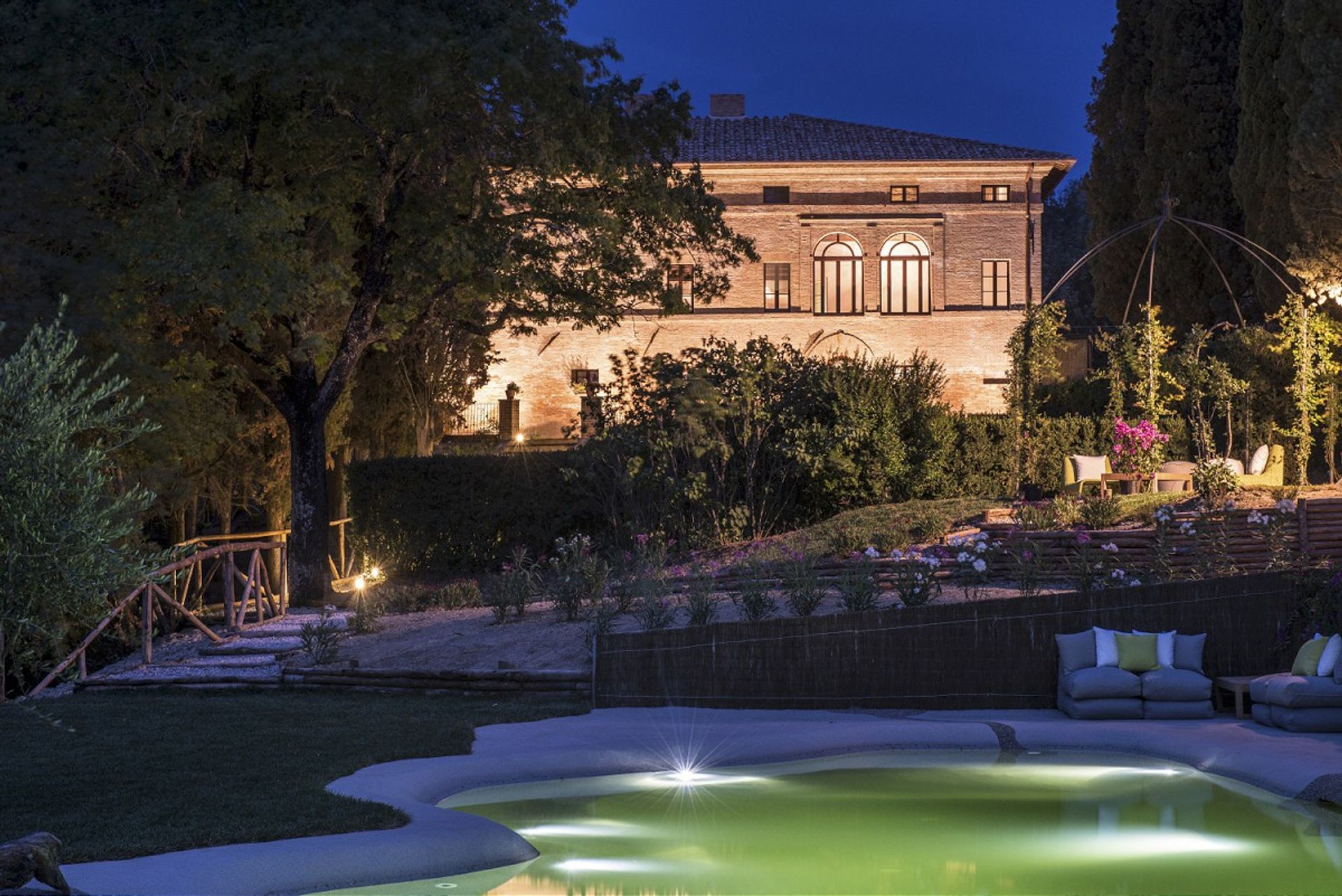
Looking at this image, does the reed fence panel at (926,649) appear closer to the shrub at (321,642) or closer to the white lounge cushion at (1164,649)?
the white lounge cushion at (1164,649)

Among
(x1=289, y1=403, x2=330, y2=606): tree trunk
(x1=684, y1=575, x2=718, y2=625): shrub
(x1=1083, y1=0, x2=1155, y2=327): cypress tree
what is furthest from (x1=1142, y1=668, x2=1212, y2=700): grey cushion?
(x1=1083, y1=0, x2=1155, y2=327): cypress tree

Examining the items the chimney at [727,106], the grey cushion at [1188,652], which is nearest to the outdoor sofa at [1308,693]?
the grey cushion at [1188,652]

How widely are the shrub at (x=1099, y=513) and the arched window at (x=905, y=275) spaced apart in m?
23.1

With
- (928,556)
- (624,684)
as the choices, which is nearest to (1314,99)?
(928,556)

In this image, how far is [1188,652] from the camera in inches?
492

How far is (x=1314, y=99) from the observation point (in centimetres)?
2550

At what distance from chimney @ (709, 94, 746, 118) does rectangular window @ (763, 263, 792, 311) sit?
19.1ft

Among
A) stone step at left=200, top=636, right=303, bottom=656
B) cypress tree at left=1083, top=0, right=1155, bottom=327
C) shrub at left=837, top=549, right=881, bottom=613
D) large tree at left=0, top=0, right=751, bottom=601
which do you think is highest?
cypress tree at left=1083, top=0, right=1155, bottom=327

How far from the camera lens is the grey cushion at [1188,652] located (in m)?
12.5

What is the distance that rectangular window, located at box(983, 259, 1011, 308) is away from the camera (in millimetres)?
41219

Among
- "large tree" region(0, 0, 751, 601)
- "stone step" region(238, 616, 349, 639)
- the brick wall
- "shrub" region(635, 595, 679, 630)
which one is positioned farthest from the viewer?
the brick wall

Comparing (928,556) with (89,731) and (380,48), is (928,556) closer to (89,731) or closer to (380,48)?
(89,731)

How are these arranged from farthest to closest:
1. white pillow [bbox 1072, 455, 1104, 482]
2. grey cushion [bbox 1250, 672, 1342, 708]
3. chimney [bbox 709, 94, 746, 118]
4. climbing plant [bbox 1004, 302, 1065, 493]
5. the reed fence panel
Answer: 1. chimney [bbox 709, 94, 746, 118]
2. climbing plant [bbox 1004, 302, 1065, 493]
3. white pillow [bbox 1072, 455, 1104, 482]
4. the reed fence panel
5. grey cushion [bbox 1250, 672, 1342, 708]

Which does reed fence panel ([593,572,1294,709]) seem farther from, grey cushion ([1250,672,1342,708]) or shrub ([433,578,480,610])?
shrub ([433,578,480,610])
